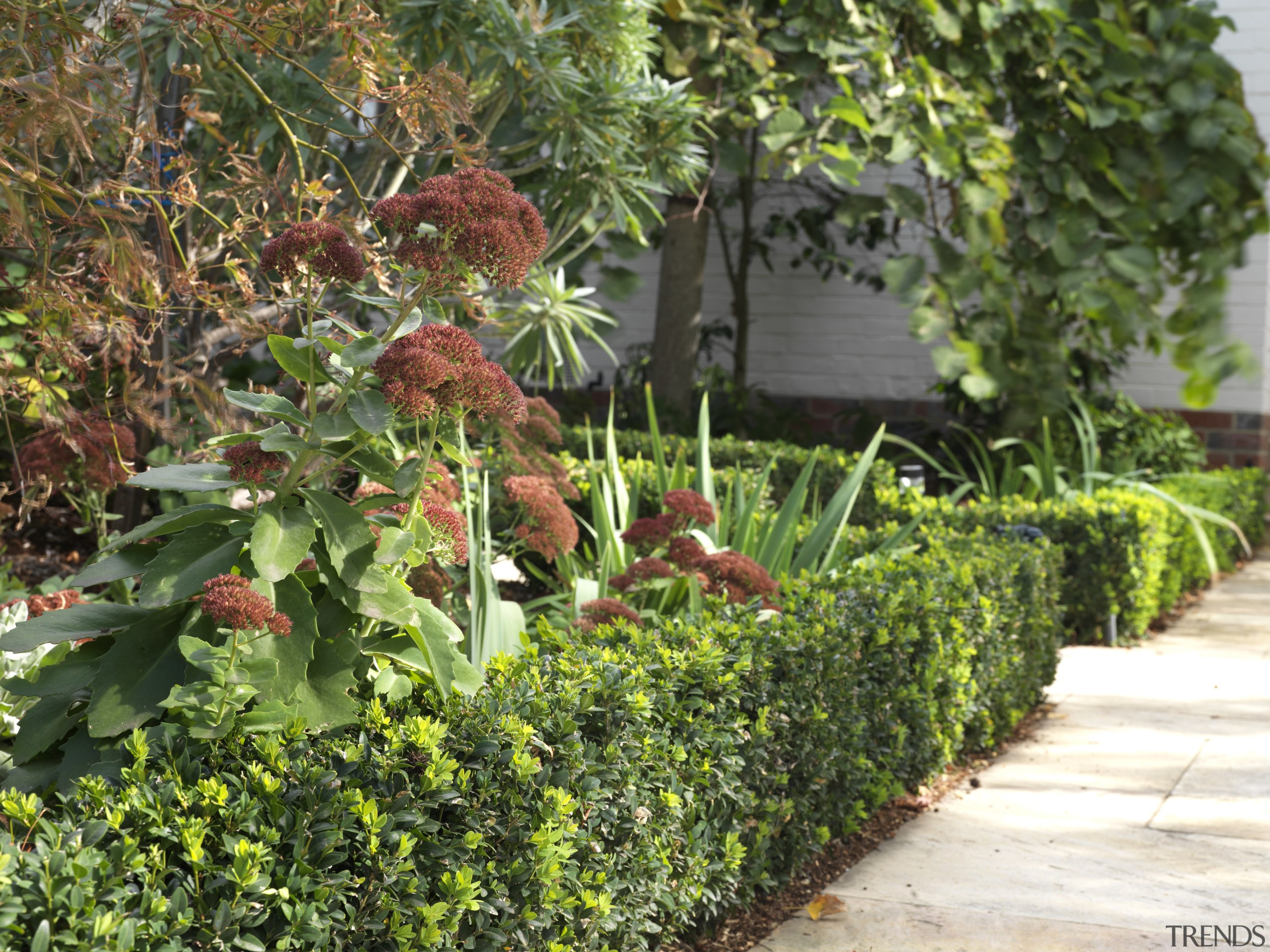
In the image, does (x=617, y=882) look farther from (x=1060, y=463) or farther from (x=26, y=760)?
(x=1060, y=463)

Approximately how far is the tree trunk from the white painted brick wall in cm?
174

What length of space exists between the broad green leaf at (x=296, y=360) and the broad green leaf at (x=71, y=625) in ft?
1.41

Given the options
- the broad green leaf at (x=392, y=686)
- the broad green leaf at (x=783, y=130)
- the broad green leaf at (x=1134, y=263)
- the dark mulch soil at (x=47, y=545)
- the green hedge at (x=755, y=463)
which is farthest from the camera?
the broad green leaf at (x=1134, y=263)

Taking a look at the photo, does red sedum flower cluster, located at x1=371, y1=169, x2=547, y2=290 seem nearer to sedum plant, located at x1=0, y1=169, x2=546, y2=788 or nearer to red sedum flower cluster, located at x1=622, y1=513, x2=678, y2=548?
sedum plant, located at x1=0, y1=169, x2=546, y2=788

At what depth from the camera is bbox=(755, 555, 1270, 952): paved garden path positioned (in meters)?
2.34

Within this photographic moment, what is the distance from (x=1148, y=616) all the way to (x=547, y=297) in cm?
312

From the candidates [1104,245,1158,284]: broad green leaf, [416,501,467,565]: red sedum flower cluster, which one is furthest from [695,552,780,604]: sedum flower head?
[1104,245,1158,284]: broad green leaf

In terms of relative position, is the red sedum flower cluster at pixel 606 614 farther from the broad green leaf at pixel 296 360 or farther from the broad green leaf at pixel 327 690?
the broad green leaf at pixel 296 360

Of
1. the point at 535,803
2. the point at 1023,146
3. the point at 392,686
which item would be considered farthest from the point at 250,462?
the point at 1023,146

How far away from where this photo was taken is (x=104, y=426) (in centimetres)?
280

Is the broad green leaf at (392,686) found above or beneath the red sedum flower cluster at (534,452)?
beneath

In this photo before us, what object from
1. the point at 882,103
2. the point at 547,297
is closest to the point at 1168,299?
the point at 882,103

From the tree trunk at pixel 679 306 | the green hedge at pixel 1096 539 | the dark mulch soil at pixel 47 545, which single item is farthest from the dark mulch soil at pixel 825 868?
the tree trunk at pixel 679 306

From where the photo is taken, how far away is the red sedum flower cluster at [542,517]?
2729 mm
